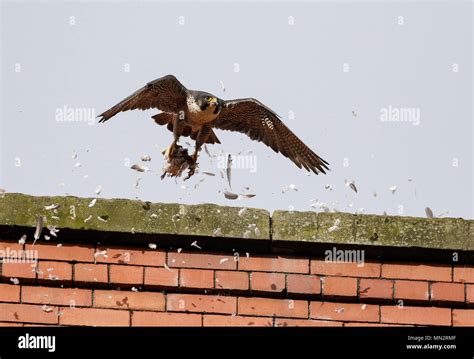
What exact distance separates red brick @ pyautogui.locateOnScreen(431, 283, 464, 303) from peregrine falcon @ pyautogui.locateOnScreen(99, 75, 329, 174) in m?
3.04

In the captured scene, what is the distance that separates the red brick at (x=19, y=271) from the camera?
16.1 feet

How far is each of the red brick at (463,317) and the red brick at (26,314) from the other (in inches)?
85.6

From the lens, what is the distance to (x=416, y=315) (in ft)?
16.1

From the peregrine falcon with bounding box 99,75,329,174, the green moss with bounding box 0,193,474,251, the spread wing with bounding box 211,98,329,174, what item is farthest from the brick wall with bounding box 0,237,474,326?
the spread wing with bounding box 211,98,329,174

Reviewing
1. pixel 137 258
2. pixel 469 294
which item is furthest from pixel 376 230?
pixel 137 258

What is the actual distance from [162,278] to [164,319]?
223 mm

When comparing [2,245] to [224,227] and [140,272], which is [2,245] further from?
[224,227]

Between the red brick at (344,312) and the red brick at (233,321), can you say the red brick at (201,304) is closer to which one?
the red brick at (233,321)

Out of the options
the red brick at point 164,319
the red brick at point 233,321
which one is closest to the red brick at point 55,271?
the red brick at point 164,319

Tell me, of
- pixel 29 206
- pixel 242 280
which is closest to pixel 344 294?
pixel 242 280
